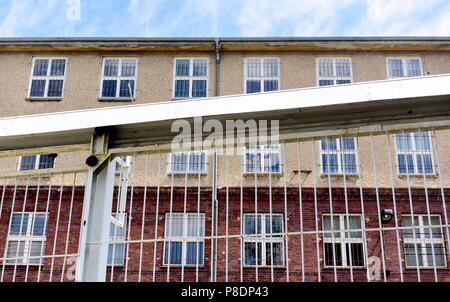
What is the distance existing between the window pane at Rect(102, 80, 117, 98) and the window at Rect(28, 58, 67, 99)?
1457mm

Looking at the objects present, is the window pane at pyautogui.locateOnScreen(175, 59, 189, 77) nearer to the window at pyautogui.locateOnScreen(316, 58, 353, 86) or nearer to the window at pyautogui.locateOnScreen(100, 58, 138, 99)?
the window at pyautogui.locateOnScreen(100, 58, 138, 99)

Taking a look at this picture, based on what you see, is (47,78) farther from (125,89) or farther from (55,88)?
(125,89)

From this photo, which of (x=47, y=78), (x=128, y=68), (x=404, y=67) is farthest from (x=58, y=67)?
(x=404, y=67)

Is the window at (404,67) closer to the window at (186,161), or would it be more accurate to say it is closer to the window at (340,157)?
the window at (340,157)

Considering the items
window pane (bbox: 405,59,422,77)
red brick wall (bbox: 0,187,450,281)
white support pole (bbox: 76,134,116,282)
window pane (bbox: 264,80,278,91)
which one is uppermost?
window pane (bbox: 405,59,422,77)

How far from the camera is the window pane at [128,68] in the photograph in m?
17.4

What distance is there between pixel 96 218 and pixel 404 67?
15.6 m

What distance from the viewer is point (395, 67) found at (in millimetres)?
17094

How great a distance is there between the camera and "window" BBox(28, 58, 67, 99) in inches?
681

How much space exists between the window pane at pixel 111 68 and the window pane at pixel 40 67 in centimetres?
214

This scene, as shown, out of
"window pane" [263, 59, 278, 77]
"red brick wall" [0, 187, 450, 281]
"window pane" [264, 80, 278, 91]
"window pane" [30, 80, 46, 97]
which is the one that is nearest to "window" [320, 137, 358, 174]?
"red brick wall" [0, 187, 450, 281]

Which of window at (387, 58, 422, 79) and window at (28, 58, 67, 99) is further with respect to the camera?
window at (28, 58, 67, 99)
